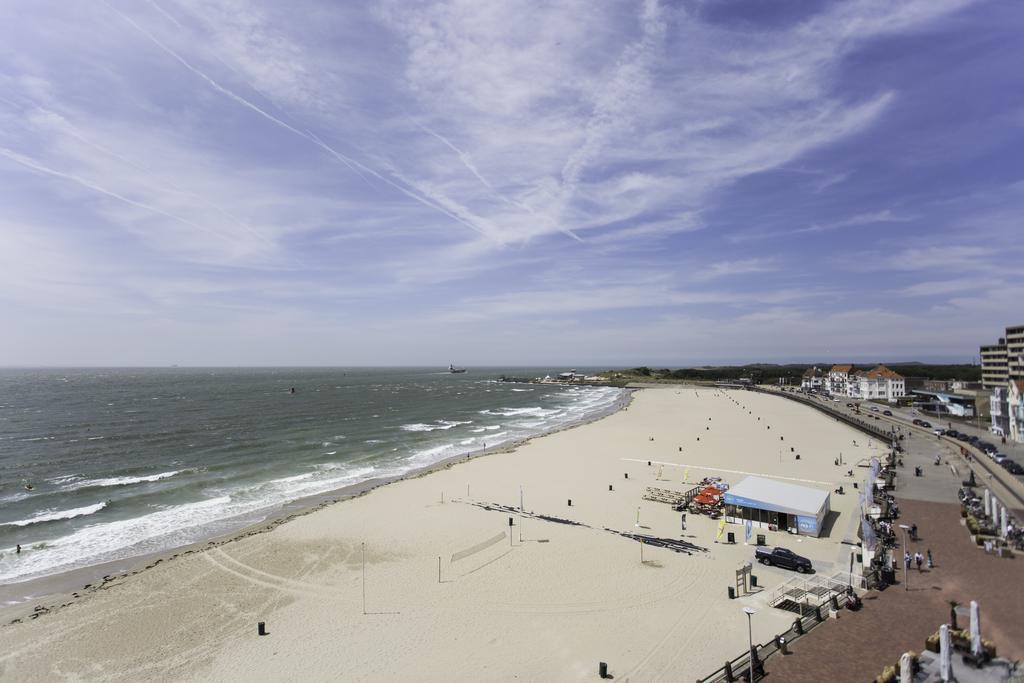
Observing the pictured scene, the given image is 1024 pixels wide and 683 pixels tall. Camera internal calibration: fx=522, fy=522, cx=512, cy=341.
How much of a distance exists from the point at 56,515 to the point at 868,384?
122919mm

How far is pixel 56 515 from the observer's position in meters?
32.9

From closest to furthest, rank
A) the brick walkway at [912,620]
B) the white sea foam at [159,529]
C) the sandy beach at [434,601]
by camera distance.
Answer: the brick walkway at [912,620] → the sandy beach at [434,601] → the white sea foam at [159,529]

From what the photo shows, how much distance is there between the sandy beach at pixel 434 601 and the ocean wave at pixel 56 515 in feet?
42.2

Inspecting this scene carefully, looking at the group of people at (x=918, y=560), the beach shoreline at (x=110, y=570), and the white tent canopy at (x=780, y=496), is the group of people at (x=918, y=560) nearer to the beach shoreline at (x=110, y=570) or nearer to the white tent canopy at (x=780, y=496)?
the white tent canopy at (x=780, y=496)

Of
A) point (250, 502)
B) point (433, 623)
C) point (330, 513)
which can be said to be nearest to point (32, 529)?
point (250, 502)

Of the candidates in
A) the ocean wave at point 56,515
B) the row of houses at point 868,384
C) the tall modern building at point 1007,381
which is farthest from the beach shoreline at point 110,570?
the row of houses at point 868,384

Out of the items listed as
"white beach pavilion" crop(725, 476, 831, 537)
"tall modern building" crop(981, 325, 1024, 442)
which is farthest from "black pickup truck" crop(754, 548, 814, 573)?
"tall modern building" crop(981, 325, 1024, 442)

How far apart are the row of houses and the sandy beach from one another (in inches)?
3294

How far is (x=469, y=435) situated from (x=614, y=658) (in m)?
50.1

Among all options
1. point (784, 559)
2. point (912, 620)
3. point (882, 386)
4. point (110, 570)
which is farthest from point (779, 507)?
point (882, 386)

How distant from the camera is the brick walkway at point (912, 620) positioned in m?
14.3

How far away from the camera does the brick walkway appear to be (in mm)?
14320

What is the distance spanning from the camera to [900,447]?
48594mm

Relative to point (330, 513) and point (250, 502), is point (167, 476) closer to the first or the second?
point (250, 502)
